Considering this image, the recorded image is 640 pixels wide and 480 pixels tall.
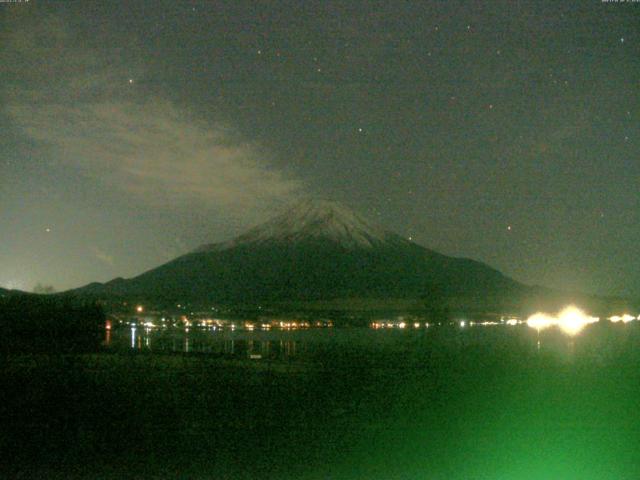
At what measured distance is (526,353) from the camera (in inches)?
757

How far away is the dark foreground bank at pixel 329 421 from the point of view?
367 inches

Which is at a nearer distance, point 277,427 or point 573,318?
point 277,427

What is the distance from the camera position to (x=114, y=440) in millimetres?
10375

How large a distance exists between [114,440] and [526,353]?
483 inches

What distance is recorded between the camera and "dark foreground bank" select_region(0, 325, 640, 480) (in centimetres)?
931

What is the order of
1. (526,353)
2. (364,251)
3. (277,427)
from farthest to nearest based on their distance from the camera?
(364,251) < (526,353) < (277,427)

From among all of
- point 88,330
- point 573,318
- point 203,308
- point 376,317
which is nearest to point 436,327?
point 573,318

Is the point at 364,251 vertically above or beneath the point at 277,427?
above

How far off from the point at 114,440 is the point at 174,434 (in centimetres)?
86

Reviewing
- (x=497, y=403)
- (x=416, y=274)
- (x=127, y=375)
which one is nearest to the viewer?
(x=497, y=403)

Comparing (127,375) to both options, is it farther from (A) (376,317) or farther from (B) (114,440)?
(A) (376,317)

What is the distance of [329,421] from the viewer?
11.6m

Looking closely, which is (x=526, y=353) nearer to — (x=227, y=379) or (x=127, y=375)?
(x=227, y=379)

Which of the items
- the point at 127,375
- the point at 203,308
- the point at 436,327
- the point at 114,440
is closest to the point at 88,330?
the point at 436,327
